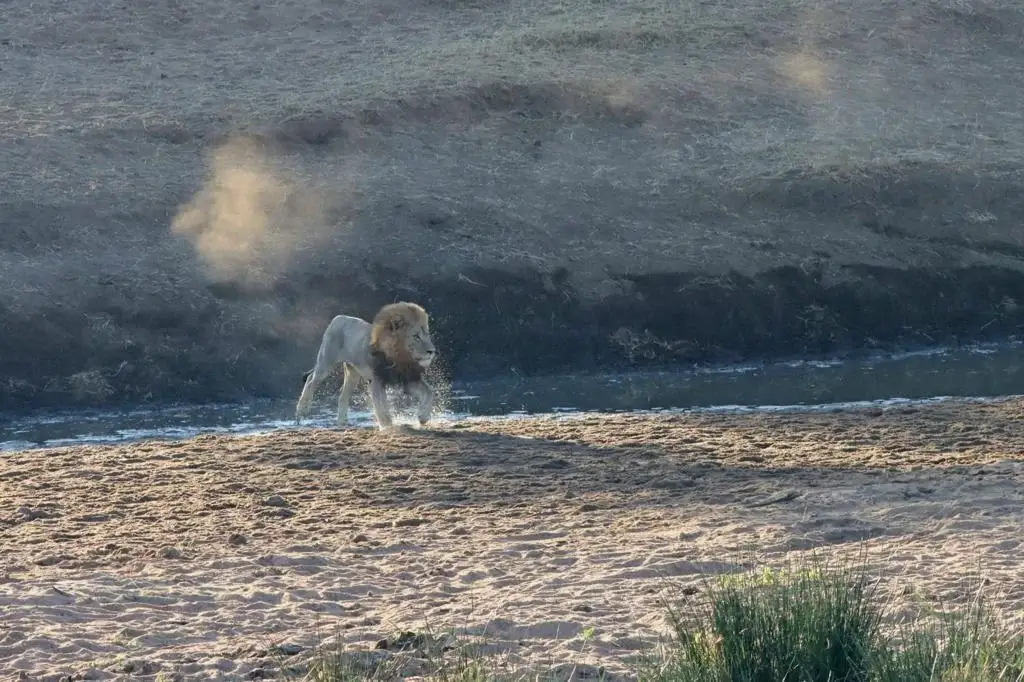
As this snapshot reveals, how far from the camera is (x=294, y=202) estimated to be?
23891mm

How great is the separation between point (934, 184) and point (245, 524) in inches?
691

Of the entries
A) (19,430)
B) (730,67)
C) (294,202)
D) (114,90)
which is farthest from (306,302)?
(730,67)

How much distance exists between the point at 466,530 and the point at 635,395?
8.91 m

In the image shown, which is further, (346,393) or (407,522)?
(346,393)

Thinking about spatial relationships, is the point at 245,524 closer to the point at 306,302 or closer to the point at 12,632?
the point at 12,632

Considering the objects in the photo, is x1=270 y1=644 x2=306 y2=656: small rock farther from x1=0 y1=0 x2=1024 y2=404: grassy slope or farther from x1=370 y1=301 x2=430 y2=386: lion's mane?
x1=0 y1=0 x2=1024 y2=404: grassy slope

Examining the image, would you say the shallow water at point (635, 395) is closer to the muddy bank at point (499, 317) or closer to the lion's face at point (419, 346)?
the muddy bank at point (499, 317)

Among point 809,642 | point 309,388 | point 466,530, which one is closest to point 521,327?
point 309,388

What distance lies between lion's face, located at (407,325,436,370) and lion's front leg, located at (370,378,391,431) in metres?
0.48

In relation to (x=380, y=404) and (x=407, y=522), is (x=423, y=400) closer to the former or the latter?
(x=380, y=404)

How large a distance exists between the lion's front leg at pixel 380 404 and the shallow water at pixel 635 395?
4.96ft

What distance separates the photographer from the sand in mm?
7840

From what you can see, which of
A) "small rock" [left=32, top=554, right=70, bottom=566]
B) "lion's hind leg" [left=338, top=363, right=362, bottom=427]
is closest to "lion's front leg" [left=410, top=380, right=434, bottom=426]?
"lion's hind leg" [left=338, top=363, right=362, bottom=427]

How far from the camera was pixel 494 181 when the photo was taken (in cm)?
2498
